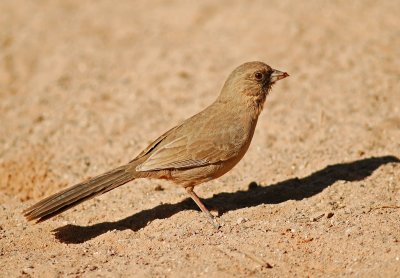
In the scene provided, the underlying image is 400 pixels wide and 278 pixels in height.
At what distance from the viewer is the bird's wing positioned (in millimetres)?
6945

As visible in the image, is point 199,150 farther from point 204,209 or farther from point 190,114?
point 190,114

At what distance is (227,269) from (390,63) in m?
6.08

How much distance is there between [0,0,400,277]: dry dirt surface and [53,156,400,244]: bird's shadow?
26mm

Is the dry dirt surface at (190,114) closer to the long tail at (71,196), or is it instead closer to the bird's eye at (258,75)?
the long tail at (71,196)

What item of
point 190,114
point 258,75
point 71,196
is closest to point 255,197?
point 258,75

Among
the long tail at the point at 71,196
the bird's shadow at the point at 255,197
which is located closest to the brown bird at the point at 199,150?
the long tail at the point at 71,196

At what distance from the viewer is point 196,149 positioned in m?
7.06

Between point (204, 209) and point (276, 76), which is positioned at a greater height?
point (276, 76)

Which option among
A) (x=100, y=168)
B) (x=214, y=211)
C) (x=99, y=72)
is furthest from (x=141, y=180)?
(x=99, y=72)

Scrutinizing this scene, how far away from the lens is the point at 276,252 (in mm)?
5801

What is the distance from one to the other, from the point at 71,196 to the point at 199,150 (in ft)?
4.96

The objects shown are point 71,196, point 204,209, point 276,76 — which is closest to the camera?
point 71,196

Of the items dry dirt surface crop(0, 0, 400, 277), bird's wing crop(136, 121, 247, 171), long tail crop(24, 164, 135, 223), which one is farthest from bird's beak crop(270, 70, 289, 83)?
long tail crop(24, 164, 135, 223)

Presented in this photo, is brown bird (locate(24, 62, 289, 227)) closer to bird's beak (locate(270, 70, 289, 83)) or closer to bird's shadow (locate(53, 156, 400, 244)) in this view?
bird's beak (locate(270, 70, 289, 83))
